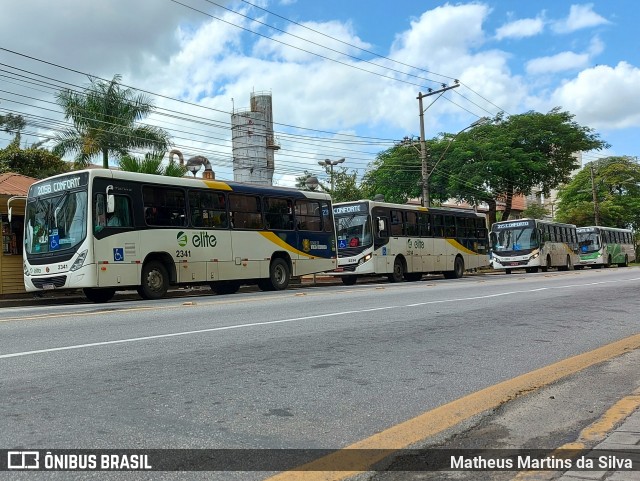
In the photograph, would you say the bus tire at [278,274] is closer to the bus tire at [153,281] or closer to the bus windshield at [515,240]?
the bus tire at [153,281]

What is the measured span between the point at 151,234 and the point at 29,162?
20521mm

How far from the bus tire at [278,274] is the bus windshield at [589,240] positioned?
1272 inches

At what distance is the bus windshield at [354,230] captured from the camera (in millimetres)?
24578

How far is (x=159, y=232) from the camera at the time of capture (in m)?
16.3

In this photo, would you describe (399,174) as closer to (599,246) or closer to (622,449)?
(599,246)

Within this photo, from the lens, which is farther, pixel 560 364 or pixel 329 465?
pixel 560 364

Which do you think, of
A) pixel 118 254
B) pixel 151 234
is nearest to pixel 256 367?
pixel 118 254

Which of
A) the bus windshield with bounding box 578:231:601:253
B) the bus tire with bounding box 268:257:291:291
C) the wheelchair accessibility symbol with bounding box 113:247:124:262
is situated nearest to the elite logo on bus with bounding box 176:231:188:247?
the wheelchair accessibility symbol with bounding box 113:247:124:262

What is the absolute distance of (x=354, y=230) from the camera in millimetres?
24812

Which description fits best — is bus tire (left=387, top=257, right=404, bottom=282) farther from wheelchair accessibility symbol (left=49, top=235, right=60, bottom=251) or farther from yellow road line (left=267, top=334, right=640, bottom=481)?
yellow road line (left=267, top=334, right=640, bottom=481)

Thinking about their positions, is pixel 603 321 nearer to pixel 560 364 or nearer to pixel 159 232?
pixel 560 364

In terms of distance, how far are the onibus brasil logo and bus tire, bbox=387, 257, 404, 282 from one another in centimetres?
978

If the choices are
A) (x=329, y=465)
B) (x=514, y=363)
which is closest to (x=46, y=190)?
(x=514, y=363)

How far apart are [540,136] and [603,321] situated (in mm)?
32694
